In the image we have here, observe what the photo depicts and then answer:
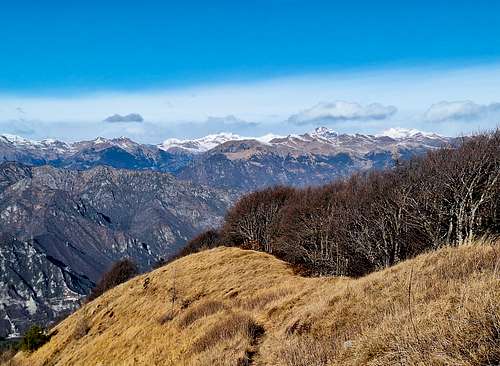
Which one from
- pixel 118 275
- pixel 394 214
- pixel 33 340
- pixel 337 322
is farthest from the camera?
pixel 118 275

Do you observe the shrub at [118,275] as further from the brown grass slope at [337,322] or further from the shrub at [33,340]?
the brown grass slope at [337,322]

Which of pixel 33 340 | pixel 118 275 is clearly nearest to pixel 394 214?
pixel 33 340

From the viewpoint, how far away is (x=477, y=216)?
46094 mm

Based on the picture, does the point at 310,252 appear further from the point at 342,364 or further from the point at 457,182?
the point at 342,364

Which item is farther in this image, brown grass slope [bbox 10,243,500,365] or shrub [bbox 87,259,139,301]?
shrub [bbox 87,259,139,301]

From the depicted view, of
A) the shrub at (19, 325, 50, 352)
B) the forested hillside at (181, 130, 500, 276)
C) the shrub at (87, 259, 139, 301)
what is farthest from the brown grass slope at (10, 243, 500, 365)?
the shrub at (87, 259, 139, 301)

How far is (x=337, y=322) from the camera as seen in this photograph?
12.3 meters

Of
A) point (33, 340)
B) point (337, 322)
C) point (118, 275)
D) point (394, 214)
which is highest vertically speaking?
point (337, 322)

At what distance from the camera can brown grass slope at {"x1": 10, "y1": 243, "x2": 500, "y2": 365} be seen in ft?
22.2

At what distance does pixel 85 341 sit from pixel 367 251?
34001mm

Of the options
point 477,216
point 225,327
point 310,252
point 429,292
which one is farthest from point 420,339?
point 310,252

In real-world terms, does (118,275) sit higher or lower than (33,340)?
lower

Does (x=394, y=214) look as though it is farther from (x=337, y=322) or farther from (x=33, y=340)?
(x=337, y=322)

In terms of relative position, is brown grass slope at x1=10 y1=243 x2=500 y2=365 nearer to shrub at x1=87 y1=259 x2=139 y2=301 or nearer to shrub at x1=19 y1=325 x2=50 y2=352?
shrub at x1=19 y1=325 x2=50 y2=352
